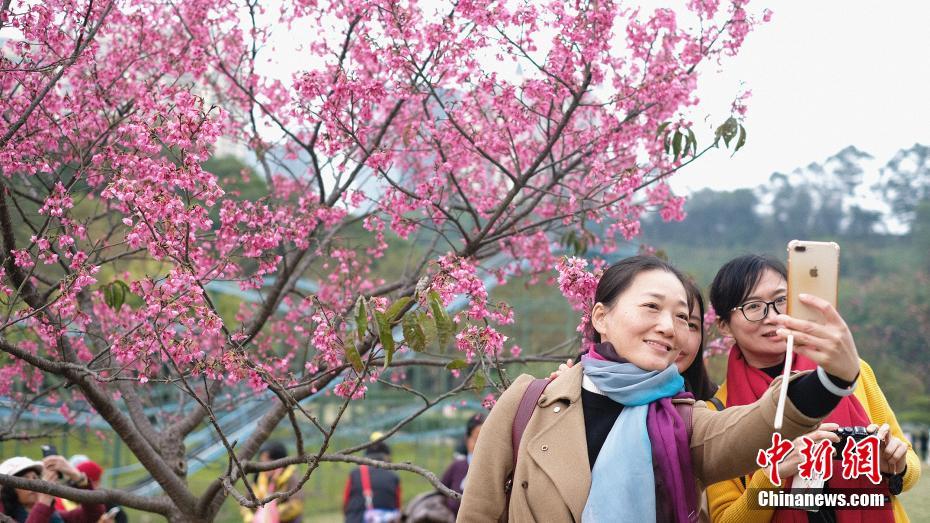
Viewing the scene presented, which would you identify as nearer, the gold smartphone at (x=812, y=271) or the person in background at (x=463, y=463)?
the gold smartphone at (x=812, y=271)

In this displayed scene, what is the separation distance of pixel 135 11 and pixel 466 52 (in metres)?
2.00

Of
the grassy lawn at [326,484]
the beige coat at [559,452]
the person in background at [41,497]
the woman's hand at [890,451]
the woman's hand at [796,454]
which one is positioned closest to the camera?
the beige coat at [559,452]

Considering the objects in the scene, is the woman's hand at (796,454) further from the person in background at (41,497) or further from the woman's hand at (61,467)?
the woman's hand at (61,467)

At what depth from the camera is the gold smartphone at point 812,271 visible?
1851 mm

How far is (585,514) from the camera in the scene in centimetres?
210

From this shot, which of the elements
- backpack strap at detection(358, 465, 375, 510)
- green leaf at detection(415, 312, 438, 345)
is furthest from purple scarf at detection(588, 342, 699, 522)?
backpack strap at detection(358, 465, 375, 510)

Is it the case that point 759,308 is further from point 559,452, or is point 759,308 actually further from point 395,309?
point 395,309

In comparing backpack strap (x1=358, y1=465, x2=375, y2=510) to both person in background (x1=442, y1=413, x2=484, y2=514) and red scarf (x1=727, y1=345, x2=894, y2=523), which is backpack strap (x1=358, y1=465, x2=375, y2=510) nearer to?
person in background (x1=442, y1=413, x2=484, y2=514)

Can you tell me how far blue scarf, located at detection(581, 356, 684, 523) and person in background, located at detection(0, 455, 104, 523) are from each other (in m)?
3.02

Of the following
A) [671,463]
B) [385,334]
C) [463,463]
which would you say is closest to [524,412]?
[671,463]

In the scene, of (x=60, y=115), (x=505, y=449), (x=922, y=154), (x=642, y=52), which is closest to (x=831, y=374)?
(x=505, y=449)

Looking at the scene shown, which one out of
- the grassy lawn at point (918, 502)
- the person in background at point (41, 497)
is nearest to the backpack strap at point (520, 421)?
the person in background at point (41, 497)

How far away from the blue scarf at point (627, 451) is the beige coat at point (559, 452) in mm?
39

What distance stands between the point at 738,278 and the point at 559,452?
100 cm
